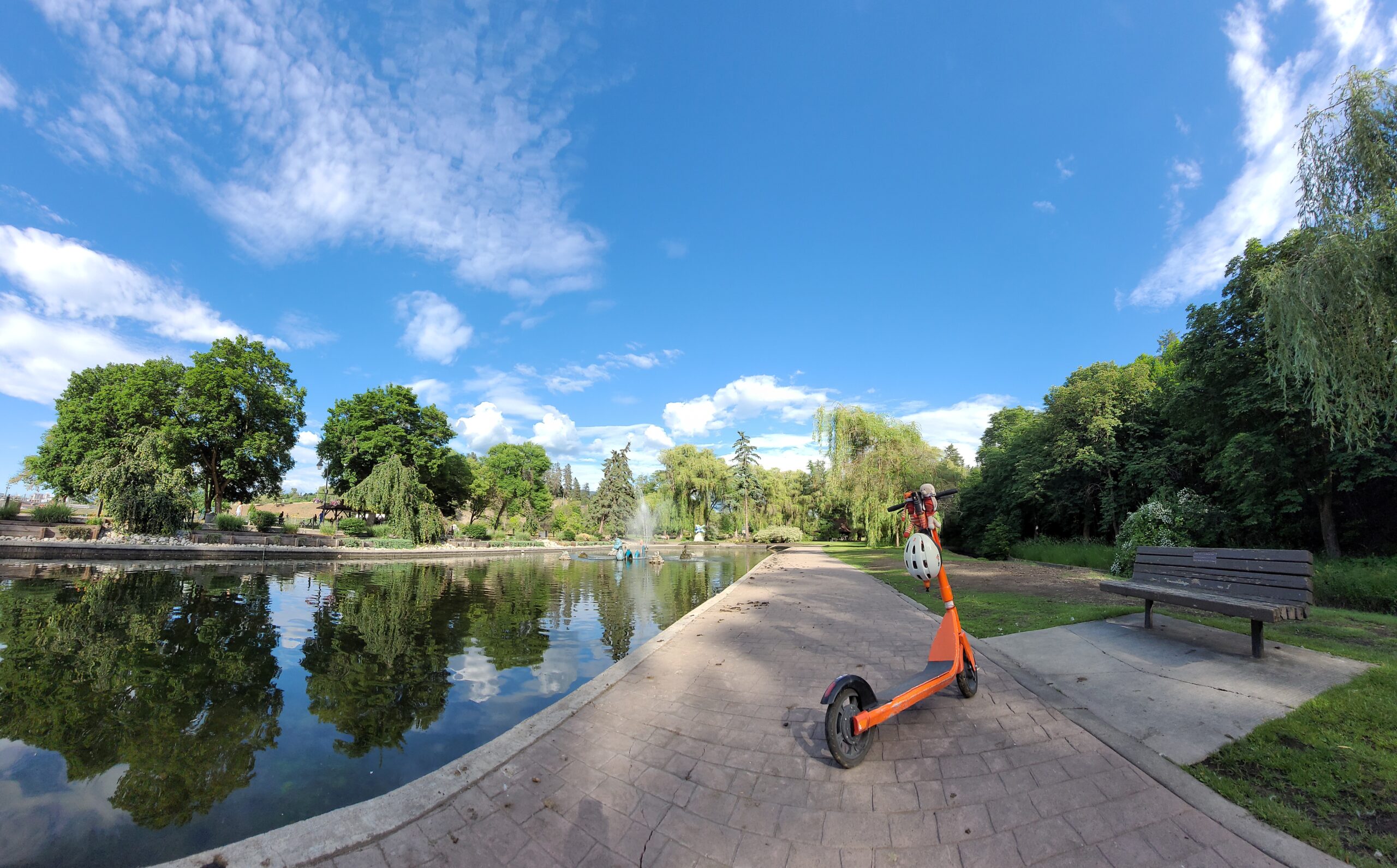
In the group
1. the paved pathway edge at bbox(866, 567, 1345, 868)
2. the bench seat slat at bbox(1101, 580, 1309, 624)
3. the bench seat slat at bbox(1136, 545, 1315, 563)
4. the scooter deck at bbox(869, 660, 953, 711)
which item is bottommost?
the paved pathway edge at bbox(866, 567, 1345, 868)

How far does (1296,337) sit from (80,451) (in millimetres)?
44147

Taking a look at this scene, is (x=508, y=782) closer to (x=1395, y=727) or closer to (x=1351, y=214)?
(x=1395, y=727)

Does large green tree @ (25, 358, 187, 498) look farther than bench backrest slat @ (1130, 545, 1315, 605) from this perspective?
Yes

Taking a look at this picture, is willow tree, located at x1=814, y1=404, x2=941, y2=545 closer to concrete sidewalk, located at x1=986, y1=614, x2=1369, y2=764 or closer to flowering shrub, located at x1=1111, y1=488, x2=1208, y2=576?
flowering shrub, located at x1=1111, y1=488, x2=1208, y2=576

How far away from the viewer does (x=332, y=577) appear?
54.4 feet

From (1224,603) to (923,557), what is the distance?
3.27 metres

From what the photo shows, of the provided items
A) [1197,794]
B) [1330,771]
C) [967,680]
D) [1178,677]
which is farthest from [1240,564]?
[1197,794]

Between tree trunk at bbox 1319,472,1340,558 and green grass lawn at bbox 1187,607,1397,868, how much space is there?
37.6 ft

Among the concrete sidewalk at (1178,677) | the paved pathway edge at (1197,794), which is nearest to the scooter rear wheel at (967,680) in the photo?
the paved pathway edge at (1197,794)

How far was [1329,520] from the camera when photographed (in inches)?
465

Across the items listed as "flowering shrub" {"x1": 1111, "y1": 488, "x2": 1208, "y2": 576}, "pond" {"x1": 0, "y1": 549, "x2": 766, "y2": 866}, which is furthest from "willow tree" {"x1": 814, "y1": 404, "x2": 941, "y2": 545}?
"pond" {"x1": 0, "y1": 549, "x2": 766, "y2": 866}

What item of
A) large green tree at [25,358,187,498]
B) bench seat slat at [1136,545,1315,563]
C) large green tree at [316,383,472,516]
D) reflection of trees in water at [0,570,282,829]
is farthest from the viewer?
large green tree at [316,383,472,516]

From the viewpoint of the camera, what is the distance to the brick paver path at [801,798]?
2.42 m

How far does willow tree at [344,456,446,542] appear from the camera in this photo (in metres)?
28.3
